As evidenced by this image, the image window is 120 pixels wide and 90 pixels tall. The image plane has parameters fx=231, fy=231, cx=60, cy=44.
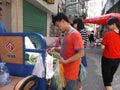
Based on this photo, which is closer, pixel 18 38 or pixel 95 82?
pixel 18 38

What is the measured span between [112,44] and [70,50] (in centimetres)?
180

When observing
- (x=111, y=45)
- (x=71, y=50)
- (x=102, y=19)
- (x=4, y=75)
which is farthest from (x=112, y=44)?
(x=102, y=19)

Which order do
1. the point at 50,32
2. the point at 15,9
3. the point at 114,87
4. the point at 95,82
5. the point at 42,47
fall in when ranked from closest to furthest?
1. the point at 42,47
2. the point at 114,87
3. the point at 95,82
4. the point at 15,9
5. the point at 50,32

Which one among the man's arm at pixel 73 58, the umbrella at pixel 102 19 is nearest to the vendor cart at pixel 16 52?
the man's arm at pixel 73 58

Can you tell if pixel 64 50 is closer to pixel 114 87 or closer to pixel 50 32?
pixel 114 87

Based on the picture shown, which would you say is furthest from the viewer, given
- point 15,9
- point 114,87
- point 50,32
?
point 50,32

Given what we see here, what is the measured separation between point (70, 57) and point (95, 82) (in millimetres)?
3720

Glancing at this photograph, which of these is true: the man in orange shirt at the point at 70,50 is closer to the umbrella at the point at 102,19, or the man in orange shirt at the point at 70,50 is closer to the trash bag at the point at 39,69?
the trash bag at the point at 39,69

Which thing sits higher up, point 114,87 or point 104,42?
point 104,42

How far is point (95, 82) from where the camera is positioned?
6.63 meters

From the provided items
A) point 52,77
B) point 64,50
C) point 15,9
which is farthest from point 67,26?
point 15,9

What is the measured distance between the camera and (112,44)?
470 cm

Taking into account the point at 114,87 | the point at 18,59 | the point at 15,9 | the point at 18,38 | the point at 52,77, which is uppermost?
Answer: the point at 15,9

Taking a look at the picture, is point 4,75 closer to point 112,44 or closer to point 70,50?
point 70,50
